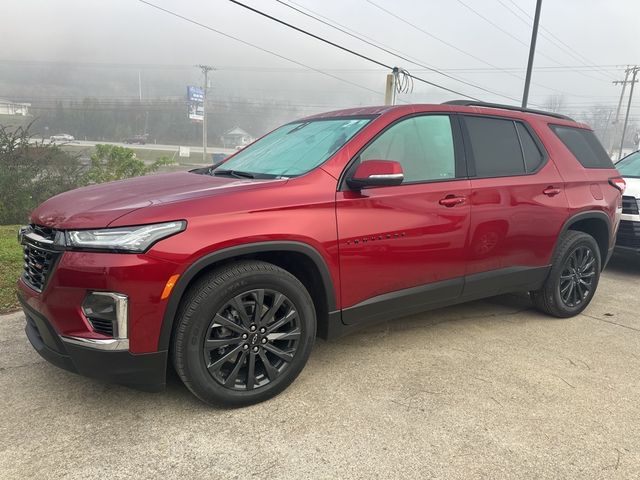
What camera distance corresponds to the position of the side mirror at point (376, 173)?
2.77 meters

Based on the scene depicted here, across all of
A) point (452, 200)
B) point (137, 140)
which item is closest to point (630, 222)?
point (452, 200)

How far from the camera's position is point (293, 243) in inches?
105

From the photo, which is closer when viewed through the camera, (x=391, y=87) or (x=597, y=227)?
(x=597, y=227)

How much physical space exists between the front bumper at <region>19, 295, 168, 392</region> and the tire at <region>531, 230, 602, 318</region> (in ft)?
10.9

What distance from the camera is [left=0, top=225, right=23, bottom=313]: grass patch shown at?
417 cm

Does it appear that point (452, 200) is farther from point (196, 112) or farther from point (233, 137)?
point (233, 137)

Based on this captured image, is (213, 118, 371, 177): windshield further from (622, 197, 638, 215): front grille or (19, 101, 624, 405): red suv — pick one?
(622, 197, 638, 215): front grille

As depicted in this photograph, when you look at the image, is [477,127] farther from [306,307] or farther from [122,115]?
[122,115]

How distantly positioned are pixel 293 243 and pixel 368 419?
1059mm

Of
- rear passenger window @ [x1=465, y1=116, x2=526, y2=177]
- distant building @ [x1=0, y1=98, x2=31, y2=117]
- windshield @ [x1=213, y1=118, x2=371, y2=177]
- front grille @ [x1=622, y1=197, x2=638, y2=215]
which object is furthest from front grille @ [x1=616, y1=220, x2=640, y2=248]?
distant building @ [x1=0, y1=98, x2=31, y2=117]

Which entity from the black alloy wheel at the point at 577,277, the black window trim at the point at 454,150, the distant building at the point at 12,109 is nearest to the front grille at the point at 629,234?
the black alloy wheel at the point at 577,277

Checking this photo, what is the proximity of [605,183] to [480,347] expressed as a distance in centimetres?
214

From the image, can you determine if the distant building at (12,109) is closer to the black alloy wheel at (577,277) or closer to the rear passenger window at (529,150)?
the rear passenger window at (529,150)

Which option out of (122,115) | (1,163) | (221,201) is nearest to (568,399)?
(221,201)
